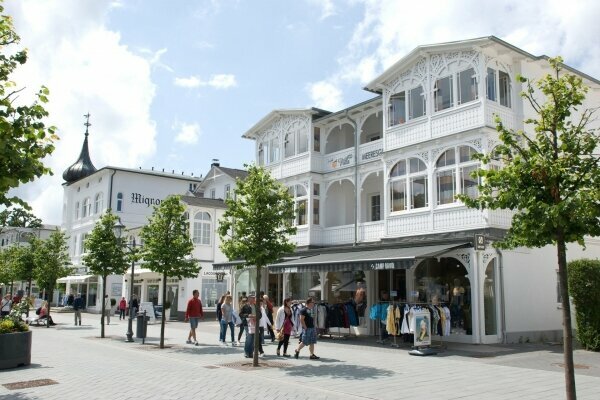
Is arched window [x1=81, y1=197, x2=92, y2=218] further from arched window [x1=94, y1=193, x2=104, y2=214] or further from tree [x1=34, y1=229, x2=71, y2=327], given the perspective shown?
tree [x1=34, y1=229, x2=71, y2=327]

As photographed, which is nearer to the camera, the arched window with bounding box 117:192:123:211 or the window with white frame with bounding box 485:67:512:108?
the window with white frame with bounding box 485:67:512:108

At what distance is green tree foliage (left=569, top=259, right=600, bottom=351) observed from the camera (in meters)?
16.7

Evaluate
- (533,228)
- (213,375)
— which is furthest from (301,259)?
(533,228)

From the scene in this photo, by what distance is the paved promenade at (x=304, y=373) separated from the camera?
33.3ft

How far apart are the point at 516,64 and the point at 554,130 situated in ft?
44.7

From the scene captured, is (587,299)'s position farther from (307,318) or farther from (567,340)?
(567,340)

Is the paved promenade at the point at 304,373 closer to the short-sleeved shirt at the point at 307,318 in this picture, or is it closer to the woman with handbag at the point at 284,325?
the woman with handbag at the point at 284,325

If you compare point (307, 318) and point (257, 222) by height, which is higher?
point (257, 222)

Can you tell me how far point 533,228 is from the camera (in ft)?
25.4

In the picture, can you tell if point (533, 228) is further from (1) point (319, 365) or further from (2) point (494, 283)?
(2) point (494, 283)

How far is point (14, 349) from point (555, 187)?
42.0ft

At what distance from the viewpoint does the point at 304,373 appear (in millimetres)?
12617

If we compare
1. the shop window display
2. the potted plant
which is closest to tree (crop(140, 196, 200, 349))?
the potted plant

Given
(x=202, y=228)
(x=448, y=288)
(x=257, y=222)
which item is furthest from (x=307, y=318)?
(x=202, y=228)
